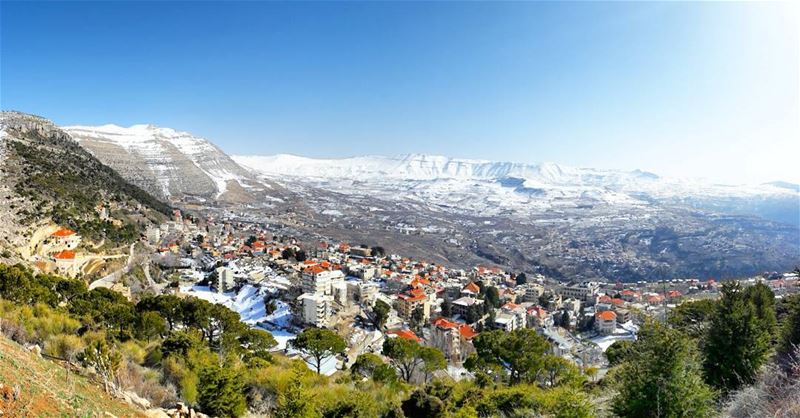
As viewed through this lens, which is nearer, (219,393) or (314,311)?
(219,393)

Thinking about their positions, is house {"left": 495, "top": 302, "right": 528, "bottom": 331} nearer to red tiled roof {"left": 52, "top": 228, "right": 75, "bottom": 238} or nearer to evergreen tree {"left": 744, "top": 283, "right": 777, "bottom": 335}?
evergreen tree {"left": 744, "top": 283, "right": 777, "bottom": 335}

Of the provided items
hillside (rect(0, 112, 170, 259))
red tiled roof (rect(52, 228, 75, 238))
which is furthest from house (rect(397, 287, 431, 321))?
red tiled roof (rect(52, 228, 75, 238))

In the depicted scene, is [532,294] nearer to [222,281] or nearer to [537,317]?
[537,317]

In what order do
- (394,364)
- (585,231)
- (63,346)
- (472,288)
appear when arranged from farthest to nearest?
1. (585,231)
2. (472,288)
3. (394,364)
4. (63,346)

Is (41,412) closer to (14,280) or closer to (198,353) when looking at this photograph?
(198,353)

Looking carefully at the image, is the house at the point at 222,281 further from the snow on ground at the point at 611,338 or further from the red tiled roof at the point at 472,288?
the snow on ground at the point at 611,338

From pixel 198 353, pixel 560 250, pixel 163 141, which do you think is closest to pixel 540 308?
pixel 198 353

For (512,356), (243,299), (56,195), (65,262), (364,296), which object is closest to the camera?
(512,356)

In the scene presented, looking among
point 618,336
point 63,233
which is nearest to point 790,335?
point 618,336

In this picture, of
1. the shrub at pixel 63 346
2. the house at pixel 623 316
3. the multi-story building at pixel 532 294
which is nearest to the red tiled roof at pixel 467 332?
the multi-story building at pixel 532 294
